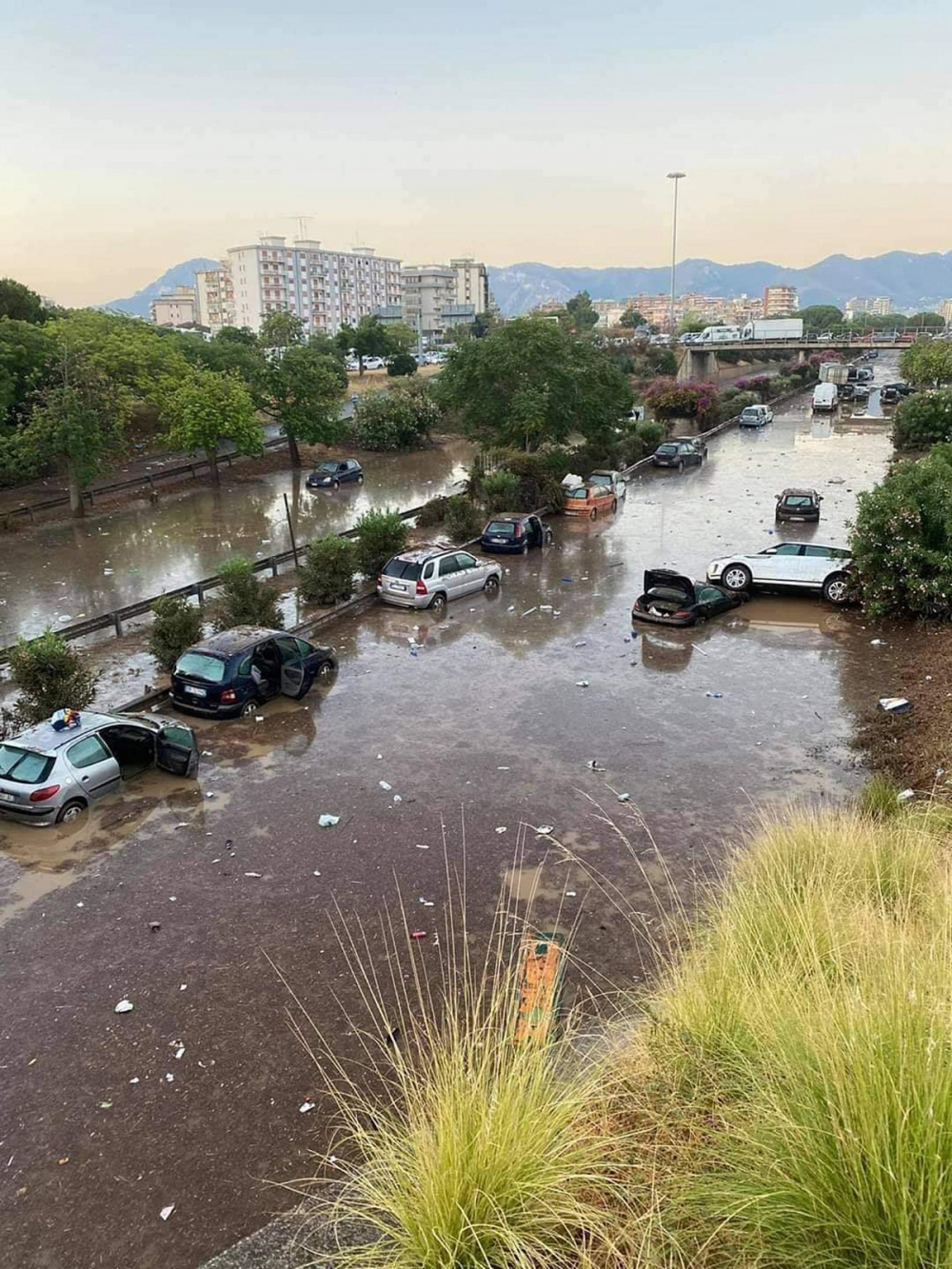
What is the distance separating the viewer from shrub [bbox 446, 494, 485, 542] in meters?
26.6

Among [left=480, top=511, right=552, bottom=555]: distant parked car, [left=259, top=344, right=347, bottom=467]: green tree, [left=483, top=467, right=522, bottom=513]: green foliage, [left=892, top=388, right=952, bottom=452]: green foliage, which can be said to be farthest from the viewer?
[left=259, top=344, right=347, bottom=467]: green tree

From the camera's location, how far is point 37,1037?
7.25 meters

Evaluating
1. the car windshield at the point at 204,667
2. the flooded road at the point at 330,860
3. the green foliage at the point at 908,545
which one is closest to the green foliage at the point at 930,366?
the green foliage at the point at 908,545

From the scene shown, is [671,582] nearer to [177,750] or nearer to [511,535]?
[511,535]

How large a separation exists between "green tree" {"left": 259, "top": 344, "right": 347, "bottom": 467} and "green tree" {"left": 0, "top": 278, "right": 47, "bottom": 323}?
14.3 metres

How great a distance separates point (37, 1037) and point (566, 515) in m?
26.5

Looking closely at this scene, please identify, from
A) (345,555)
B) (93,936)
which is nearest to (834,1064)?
(93,936)

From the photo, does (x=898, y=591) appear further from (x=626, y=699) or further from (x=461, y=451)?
(x=461, y=451)

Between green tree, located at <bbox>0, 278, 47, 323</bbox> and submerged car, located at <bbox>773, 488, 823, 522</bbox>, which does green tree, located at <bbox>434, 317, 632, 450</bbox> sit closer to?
submerged car, located at <bbox>773, 488, 823, 522</bbox>

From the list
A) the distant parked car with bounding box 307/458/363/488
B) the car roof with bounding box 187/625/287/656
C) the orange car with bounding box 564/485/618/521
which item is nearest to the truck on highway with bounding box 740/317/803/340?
the distant parked car with bounding box 307/458/363/488

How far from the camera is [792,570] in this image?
795 inches

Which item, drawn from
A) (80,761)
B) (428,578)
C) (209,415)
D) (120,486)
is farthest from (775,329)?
(80,761)

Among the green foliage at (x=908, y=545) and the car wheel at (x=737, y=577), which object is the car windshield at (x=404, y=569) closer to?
the car wheel at (x=737, y=577)

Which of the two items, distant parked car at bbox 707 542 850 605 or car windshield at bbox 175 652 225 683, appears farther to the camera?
distant parked car at bbox 707 542 850 605
